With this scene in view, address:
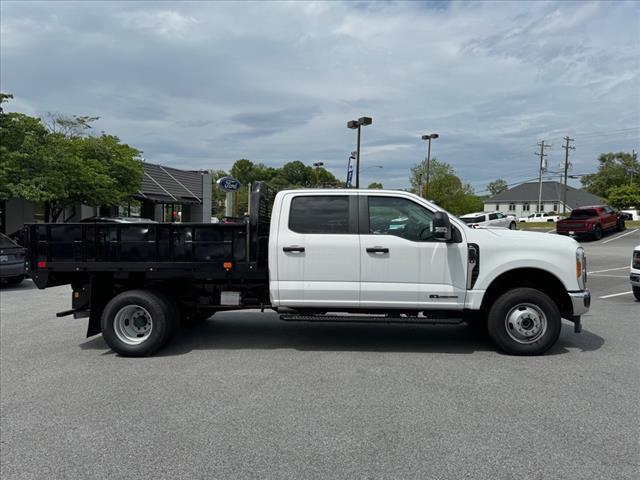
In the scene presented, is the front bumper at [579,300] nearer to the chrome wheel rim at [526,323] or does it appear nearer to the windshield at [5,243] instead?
the chrome wheel rim at [526,323]

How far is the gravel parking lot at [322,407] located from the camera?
356 centimetres

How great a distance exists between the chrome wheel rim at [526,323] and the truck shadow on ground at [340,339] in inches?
16.7

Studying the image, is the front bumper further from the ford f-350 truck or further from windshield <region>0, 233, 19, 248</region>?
windshield <region>0, 233, 19, 248</region>

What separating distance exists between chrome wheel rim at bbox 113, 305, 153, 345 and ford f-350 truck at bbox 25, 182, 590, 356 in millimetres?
13

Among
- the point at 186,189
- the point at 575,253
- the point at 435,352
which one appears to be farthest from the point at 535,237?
the point at 186,189

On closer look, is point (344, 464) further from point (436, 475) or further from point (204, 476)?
point (204, 476)

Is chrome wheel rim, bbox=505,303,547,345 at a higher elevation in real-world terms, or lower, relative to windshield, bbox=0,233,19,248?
lower

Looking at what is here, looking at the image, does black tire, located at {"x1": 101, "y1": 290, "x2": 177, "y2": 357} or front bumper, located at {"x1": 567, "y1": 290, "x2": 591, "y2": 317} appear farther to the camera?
black tire, located at {"x1": 101, "y1": 290, "x2": 177, "y2": 357}

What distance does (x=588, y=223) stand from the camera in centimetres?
2842

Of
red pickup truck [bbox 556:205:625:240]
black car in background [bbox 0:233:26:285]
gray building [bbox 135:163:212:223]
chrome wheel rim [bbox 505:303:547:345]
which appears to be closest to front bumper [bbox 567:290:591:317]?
chrome wheel rim [bbox 505:303:547:345]

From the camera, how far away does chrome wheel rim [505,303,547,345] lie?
608cm

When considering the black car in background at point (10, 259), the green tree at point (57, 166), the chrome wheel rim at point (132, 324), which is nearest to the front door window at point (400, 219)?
the chrome wheel rim at point (132, 324)

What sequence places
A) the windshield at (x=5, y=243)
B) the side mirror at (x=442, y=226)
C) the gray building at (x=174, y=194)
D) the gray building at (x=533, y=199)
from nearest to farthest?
the side mirror at (x=442, y=226) → the windshield at (x=5, y=243) → the gray building at (x=174, y=194) → the gray building at (x=533, y=199)

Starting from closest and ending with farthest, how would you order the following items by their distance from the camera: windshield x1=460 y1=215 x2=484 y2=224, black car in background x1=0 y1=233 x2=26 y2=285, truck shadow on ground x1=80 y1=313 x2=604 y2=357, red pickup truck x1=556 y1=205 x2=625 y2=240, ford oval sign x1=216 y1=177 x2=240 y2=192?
truck shadow on ground x1=80 y1=313 x2=604 y2=357
black car in background x1=0 y1=233 x2=26 y2=285
ford oval sign x1=216 y1=177 x2=240 y2=192
red pickup truck x1=556 y1=205 x2=625 y2=240
windshield x1=460 y1=215 x2=484 y2=224
